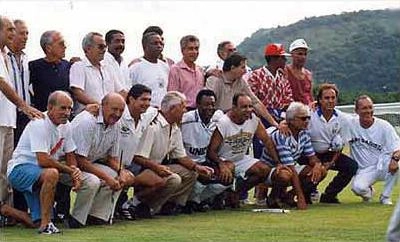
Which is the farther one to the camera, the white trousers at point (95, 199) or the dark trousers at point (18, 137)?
the dark trousers at point (18, 137)

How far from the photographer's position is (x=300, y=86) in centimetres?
1283

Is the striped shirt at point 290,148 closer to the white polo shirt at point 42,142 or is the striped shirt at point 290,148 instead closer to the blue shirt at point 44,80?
the blue shirt at point 44,80

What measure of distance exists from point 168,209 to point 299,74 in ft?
8.83

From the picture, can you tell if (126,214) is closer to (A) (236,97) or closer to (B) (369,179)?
(A) (236,97)

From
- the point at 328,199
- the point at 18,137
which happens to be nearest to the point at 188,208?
the point at 328,199

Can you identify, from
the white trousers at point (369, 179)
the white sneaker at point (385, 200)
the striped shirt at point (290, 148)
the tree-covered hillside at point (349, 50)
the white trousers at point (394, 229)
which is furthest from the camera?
the tree-covered hillside at point (349, 50)

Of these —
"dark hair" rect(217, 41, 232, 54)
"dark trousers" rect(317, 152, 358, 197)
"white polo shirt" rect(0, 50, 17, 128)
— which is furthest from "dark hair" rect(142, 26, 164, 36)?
"dark trousers" rect(317, 152, 358, 197)

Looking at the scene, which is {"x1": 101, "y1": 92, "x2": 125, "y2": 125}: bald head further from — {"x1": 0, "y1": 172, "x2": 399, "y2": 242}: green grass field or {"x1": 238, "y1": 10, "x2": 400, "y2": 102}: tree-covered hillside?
{"x1": 238, "y1": 10, "x2": 400, "y2": 102}: tree-covered hillside

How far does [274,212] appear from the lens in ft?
37.3

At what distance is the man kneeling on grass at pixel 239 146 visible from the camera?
11.5m

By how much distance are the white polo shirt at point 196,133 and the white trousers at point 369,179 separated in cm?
208

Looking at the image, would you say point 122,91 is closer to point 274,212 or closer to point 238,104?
point 238,104

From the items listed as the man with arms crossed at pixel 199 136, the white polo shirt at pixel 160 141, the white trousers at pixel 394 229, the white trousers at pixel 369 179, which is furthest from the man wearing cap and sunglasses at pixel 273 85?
the white trousers at pixel 394 229

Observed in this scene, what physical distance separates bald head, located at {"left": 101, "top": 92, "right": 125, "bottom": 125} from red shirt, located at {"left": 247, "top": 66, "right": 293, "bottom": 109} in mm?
2795
